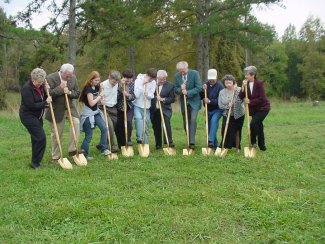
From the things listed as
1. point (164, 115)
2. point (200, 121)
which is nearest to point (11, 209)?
point (164, 115)

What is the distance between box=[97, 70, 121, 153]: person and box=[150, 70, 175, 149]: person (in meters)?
0.97

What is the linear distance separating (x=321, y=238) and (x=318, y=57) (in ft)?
134

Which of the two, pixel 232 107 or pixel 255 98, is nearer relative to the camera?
pixel 255 98

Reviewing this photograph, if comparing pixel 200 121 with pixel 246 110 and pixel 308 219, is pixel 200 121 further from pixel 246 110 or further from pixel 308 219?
pixel 308 219

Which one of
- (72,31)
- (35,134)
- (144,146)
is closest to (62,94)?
(35,134)

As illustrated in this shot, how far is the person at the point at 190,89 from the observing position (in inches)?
350

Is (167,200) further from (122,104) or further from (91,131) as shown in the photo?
(122,104)

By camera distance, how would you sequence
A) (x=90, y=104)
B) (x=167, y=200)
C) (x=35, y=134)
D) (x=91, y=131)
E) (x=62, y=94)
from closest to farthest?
1. (x=167, y=200)
2. (x=35, y=134)
3. (x=62, y=94)
4. (x=90, y=104)
5. (x=91, y=131)

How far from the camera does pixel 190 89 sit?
9.04 meters

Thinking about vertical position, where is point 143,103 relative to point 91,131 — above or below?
above

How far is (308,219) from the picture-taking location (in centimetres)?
479

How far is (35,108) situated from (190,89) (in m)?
3.44

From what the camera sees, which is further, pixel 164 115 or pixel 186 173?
pixel 164 115

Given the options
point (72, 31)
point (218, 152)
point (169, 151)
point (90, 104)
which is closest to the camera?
point (90, 104)
